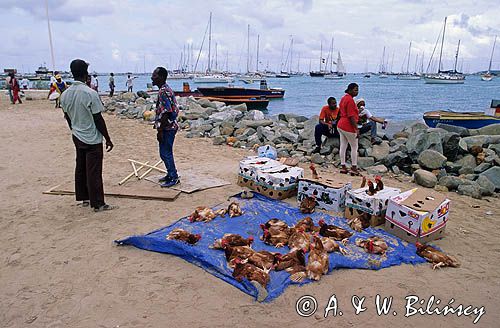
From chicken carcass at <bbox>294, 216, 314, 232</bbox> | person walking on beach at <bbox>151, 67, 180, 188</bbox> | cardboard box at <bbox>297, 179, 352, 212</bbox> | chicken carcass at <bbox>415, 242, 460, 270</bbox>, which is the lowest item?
chicken carcass at <bbox>415, 242, 460, 270</bbox>

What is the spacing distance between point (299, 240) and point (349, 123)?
381 centimetres

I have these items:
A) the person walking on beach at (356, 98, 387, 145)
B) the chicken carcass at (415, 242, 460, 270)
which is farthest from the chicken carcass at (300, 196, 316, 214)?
the person walking on beach at (356, 98, 387, 145)

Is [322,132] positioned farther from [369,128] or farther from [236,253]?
[236,253]

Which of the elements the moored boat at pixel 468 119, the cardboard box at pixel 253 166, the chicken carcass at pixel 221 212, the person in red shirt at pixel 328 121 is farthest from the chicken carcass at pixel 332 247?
the moored boat at pixel 468 119

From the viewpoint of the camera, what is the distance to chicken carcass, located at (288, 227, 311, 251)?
4.14m

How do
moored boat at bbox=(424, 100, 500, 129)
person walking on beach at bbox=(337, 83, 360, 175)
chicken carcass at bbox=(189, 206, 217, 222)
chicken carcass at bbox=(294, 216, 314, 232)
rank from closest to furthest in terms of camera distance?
chicken carcass at bbox=(294, 216, 314, 232), chicken carcass at bbox=(189, 206, 217, 222), person walking on beach at bbox=(337, 83, 360, 175), moored boat at bbox=(424, 100, 500, 129)

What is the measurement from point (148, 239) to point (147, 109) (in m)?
13.4

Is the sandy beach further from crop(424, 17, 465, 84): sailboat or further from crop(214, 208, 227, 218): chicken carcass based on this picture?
crop(424, 17, 465, 84): sailboat

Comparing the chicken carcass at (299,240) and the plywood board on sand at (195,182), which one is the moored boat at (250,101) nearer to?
the plywood board on sand at (195,182)

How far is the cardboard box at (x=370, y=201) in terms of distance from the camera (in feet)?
16.3

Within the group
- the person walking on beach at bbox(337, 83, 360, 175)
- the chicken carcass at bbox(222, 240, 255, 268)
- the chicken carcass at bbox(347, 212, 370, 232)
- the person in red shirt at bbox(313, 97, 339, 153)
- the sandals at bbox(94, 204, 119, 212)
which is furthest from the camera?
the person in red shirt at bbox(313, 97, 339, 153)

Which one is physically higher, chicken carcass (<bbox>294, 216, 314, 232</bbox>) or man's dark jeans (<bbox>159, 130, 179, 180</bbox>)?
man's dark jeans (<bbox>159, 130, 179, 180</bbox>)

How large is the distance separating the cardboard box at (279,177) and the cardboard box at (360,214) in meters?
1.13

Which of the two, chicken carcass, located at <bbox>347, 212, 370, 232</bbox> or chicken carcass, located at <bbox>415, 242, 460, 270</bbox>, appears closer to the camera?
chicken carcass, located at <bbox>415, 242, 460, 270</bbox>
